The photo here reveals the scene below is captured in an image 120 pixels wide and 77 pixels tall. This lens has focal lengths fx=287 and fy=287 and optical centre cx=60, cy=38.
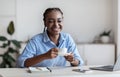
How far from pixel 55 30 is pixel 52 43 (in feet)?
0.39

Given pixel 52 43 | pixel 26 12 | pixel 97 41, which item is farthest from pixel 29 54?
pixel 97 41

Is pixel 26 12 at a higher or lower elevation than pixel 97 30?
higher

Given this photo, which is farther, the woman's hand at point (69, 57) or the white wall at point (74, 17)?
the white wall at point (74, 17)

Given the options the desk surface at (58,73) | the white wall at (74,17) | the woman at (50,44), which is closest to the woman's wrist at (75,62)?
the woman at (50,44)

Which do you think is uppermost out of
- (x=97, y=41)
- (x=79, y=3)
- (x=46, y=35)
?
Answer: (x=79, y=3)

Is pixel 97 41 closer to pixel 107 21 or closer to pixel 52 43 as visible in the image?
pixel 107 21

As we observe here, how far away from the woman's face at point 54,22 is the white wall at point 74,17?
2.25 meters

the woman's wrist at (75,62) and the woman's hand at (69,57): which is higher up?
the woman's hand at (69,57)

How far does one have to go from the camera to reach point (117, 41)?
4.72 metres

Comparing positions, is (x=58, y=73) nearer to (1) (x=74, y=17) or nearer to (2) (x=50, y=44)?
(2) (x=50, y=44)

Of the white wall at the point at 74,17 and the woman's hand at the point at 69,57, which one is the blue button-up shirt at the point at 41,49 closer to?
the woman's hand at the point at 69,57

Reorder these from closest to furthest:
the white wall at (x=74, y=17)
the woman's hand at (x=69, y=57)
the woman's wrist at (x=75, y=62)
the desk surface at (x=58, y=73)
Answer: the desk surface at (x=58, y=73)
the woman's hand at (x=69, y=57)
the woman's wrist at (x=75, y=62)
the white wall at (x=74, y=17)

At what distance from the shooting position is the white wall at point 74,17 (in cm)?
473

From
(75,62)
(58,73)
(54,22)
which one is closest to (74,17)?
(54,22)
